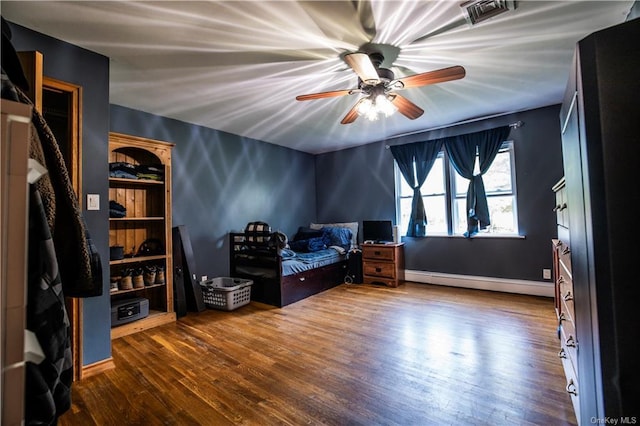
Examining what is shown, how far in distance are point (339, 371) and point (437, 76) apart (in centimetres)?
222

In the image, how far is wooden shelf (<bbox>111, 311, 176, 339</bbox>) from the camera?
275cm

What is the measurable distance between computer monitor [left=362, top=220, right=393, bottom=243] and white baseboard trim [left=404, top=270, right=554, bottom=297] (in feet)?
2.18

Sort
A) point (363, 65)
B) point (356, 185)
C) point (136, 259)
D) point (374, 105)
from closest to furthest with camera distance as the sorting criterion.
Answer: point (363, 65), point (374, 105), point (136, 259), point (356, 185)

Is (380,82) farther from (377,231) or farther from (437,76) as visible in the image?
(377,231)

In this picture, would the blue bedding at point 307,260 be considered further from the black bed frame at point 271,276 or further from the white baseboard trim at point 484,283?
the white baseboard trim at point 484,283

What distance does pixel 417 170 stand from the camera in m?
4.61

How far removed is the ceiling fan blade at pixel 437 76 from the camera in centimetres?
200

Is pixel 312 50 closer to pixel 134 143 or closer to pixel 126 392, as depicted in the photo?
pixel 134 143

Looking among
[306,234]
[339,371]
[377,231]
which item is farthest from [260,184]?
[339,371]

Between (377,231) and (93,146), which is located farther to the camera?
(377,231)

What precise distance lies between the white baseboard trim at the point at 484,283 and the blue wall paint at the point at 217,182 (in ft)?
7.91

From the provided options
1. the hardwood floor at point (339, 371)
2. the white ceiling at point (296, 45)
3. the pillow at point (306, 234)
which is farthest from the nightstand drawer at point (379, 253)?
the white ceiling at point (296, 45)

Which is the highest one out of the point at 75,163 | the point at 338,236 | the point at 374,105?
the point at 374,105

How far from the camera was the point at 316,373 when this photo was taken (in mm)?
2037
